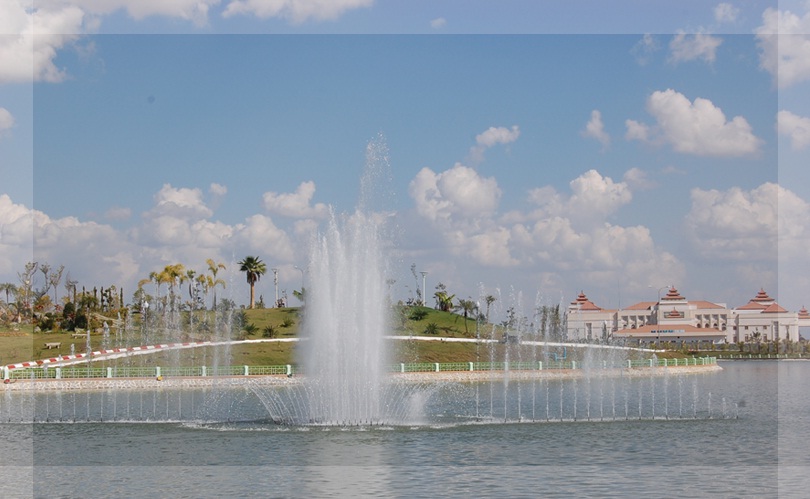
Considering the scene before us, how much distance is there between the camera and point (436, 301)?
491 ft

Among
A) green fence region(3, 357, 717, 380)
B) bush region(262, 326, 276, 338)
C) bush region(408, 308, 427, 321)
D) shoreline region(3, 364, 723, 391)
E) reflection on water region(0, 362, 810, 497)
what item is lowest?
shoreline region(3, 364, 723, 391)

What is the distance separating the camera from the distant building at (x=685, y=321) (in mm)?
163000

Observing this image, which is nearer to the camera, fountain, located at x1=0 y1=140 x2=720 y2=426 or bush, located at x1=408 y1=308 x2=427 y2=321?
fountain, located at x1=0 y1=140 x2=720 y2=426

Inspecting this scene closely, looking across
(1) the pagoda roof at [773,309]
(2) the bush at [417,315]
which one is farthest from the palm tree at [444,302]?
(1) the pagoda roof at [773,309]

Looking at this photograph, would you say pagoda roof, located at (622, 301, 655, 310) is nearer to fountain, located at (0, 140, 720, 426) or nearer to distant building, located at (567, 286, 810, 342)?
distant building, located at (567, 286, 810, 342)

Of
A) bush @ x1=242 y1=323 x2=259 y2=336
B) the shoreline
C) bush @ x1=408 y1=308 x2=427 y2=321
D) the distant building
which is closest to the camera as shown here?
the shoreline

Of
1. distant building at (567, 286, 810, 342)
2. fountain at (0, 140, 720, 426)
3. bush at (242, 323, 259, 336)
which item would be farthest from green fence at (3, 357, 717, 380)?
distant building at (567, 286, 810, 342)

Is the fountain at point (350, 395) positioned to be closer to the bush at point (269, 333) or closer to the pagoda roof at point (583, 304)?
the bush at point (269, 333)

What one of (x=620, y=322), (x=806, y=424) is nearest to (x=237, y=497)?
(x=806, y=424)

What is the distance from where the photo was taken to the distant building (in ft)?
535

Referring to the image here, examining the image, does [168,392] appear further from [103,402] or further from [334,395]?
[334,395]

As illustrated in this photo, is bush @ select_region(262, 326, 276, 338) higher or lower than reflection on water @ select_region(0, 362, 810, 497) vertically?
higher

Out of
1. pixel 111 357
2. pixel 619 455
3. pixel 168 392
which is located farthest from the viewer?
pixel 111 357

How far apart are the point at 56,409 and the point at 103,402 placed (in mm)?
4737
